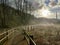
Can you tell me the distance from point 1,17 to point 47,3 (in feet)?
18.6

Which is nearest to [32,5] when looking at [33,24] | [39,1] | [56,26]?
[39,1]

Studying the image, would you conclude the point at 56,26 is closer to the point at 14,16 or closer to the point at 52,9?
the point at 52,9

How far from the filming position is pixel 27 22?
20.4 metres

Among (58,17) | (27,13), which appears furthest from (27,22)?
(58,17)

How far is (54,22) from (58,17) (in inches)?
30.6

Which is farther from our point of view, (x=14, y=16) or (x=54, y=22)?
(x=14, y=16)

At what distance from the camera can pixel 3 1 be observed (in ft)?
60.8

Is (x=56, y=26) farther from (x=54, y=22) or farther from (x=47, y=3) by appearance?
(x=47, y=3)

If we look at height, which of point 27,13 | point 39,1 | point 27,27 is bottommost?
point 27,27

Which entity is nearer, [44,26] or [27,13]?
[44,26]

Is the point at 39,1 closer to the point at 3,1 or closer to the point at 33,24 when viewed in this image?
the point at 33,24

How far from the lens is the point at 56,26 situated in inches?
728

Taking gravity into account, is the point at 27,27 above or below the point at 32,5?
below

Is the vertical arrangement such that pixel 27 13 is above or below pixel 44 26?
above
